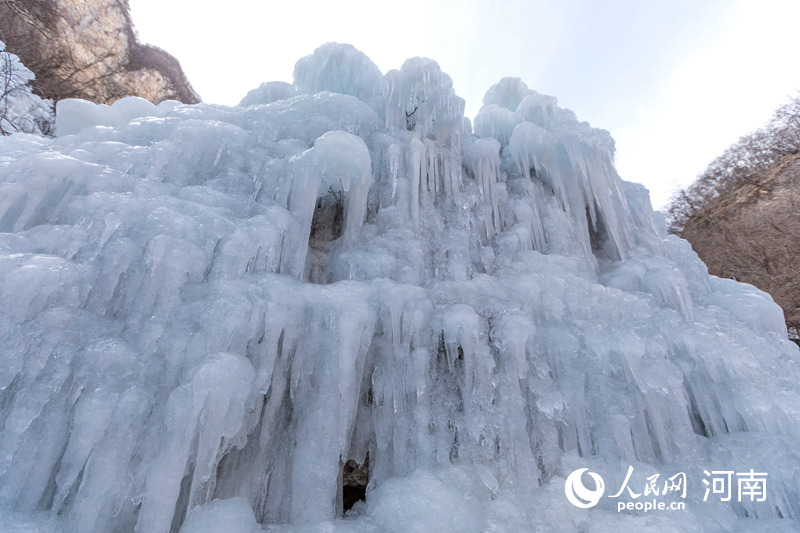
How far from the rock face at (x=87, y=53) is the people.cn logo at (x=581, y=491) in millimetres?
11189

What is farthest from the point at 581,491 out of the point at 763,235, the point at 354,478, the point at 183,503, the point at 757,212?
the point at 757,212

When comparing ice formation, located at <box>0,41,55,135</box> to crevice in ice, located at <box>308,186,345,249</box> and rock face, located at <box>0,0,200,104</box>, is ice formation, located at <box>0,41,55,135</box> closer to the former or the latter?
rock face, located at <box>0,0,200,104</box>

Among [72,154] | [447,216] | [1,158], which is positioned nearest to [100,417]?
[72,154]

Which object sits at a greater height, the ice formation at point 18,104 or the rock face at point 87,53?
the rock face at point 87,53

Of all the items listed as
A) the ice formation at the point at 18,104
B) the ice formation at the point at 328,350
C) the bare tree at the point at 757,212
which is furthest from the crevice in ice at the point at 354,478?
the bare tree at the point at 757,212

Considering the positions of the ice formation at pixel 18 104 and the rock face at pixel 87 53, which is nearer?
the ice formation at pixel 18 104

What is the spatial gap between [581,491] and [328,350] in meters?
2.06

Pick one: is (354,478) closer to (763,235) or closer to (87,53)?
(763,235)

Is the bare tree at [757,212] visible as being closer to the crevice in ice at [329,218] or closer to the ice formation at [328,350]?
the ice formation at [328,350]

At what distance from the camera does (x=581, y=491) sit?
2.77 meters

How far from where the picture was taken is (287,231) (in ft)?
11.5

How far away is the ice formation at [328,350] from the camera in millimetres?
2203

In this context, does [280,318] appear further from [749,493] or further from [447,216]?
[749,493]

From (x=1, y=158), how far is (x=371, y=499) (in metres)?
4.10
